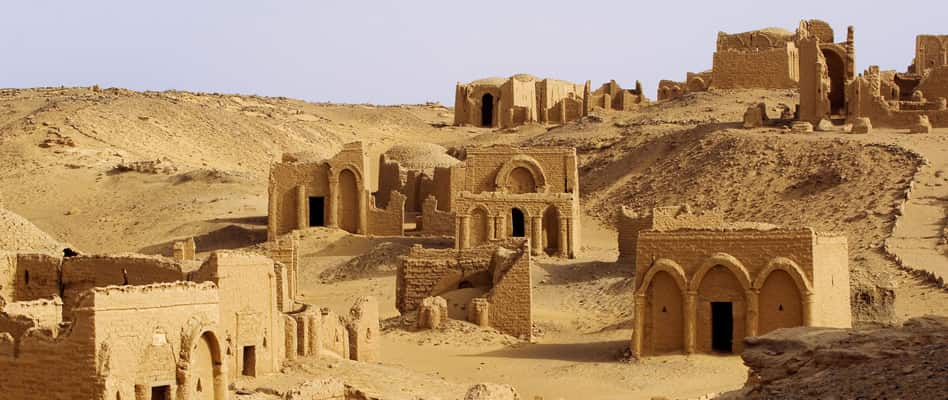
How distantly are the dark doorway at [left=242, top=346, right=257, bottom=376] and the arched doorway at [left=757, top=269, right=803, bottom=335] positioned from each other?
364 inches

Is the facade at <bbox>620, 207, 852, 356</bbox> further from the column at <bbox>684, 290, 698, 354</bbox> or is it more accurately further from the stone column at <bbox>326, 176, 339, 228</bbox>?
the stone column at <bbox>326, 176, 339, 228</bbox>

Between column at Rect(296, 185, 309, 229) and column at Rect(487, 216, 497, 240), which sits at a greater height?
column at Rect(296, 185, 309, 229)

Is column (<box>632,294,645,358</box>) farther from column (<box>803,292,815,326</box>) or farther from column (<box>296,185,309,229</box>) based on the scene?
column (<box>296,185,309,229</box>)

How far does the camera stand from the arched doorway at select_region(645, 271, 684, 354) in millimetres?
29906

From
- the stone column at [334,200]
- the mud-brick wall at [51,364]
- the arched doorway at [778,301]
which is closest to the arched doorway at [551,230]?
the stone column at [334,200]

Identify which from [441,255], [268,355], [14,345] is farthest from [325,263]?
[14,345]

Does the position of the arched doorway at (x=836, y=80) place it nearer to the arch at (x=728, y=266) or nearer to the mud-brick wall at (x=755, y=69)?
the mud-brick wall at (x=755, y=69)

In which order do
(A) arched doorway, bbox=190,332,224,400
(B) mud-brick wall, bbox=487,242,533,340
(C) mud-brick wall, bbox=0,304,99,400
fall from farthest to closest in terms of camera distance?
(B) mud-brick wall, bbox=487,242,533,340 < (A) arched doorway, bbox=190,332,224,400 < (C) mud-brick wall, bbox=0,304,99,400

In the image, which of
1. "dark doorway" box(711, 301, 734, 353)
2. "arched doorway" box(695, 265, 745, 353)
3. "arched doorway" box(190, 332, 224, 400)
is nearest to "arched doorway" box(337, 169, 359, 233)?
"dark doorway" box(711, 301, 734, 353)

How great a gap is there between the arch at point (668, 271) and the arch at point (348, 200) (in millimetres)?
18978

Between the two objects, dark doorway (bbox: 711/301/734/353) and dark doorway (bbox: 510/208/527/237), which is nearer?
dark doorway (bbox: 711/301/734/353)

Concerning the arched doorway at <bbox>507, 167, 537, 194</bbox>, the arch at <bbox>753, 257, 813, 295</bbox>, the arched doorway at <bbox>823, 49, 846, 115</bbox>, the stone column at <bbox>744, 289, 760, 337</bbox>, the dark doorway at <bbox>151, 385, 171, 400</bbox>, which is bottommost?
the dark doorway at <bbox>151, 385, 171, 400</bbox>

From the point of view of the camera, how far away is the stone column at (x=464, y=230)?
43.2m

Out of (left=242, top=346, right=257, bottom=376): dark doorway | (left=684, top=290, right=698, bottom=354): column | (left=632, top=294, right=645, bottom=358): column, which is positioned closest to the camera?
(left=242, top=346, right=257, bottom=376): dark doorway
